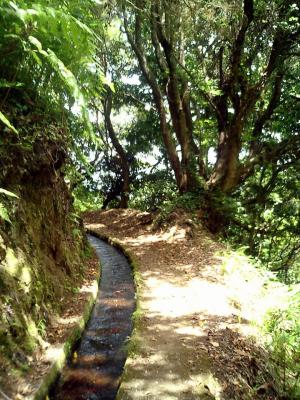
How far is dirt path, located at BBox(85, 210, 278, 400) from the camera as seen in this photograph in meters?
4.46

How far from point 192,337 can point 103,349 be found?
1432 millimetres

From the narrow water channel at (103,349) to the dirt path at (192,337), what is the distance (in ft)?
Result: 1.09

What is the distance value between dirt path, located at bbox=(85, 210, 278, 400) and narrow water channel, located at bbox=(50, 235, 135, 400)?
33 cm

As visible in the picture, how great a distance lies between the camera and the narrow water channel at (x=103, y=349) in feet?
15.4

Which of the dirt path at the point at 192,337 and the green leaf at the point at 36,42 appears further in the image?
the dirt path at the point at 192,337

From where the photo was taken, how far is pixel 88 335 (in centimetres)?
616

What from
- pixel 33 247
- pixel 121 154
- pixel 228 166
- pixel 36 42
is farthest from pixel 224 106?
pixel 36 42

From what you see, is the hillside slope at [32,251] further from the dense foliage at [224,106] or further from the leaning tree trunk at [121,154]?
the leaning tree trunk at [121,154]

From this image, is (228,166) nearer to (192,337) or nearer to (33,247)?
(192,337)

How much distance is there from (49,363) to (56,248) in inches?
107

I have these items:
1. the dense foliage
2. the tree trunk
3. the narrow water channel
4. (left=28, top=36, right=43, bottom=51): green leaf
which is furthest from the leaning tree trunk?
(left=28, top=36, right=43, bottom=51): green leaf

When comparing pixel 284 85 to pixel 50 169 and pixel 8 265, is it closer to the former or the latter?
pixel 50 169

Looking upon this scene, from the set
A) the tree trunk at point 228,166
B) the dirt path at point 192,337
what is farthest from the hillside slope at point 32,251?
the tree trunk at point 228,166

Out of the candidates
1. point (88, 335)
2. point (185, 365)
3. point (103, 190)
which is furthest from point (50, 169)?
point (103, 190)
